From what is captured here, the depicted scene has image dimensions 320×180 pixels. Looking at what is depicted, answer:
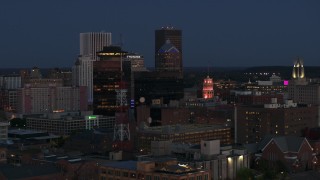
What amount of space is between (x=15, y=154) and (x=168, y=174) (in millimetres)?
26332

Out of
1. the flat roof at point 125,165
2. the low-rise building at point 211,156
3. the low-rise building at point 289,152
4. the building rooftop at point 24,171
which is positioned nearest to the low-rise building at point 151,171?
the flat roof at point 125,165

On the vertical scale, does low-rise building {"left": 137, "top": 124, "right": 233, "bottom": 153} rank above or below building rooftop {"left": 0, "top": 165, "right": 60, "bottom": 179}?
above

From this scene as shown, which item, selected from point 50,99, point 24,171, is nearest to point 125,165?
point 24,171

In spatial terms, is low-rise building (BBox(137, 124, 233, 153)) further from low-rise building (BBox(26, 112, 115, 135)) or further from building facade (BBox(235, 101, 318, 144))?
low-rise building (BBox(26, 112, 115, 135))

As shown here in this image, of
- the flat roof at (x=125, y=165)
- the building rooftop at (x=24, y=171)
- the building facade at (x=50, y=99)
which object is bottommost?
the building rooftop at (x=24, y=171)

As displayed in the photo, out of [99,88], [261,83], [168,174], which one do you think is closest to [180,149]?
[168,174]

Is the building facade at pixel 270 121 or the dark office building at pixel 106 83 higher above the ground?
the dark office building at pixel 106 83

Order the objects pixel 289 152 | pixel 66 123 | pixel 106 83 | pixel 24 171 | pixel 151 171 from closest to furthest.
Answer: pixel 151 171 → pixel 24 171 → pixel 289 152 → pixel 66 123 → pixel 106 83

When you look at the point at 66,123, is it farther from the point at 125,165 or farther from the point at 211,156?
the point at 125,165

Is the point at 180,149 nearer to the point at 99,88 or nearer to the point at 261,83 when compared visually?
the point at 99,88

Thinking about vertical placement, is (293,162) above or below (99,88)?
below

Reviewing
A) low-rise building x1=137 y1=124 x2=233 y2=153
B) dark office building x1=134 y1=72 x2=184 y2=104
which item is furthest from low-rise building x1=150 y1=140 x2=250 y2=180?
dark office building x1=134 y1=72 x2=184 y2=104

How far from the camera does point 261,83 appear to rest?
564ft

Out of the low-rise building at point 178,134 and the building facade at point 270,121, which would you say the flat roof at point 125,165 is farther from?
the building facade at point 270,121
